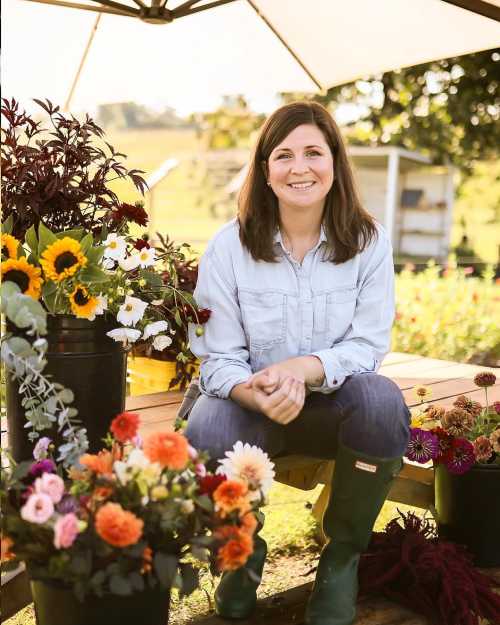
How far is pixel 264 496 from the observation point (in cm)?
160

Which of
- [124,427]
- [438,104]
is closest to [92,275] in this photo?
[124,427]

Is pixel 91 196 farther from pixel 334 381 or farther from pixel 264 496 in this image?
pixel 264 496

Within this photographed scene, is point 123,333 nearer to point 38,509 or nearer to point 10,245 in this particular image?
point 10,245

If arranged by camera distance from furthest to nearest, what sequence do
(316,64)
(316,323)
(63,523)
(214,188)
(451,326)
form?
1. (214,188)
2. (451,326)
3. (316,64)
4. (316,323)
5. (63,523)

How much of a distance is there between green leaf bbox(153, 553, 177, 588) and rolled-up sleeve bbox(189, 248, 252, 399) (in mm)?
603

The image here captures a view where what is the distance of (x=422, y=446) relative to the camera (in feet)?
7.18

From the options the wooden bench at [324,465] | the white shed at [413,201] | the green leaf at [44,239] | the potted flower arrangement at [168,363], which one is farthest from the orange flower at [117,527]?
the white shed at [413,201]

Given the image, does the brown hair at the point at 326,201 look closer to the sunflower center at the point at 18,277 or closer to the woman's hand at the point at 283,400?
the woman's hand at the point at 283,400

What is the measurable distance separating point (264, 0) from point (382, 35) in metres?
0.53

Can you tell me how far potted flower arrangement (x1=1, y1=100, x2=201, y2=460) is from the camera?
5.95ft

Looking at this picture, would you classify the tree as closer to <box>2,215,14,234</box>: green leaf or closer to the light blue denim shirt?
the light blue denim shirt

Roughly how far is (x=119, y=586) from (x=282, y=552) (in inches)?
55.9

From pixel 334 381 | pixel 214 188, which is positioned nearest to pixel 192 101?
pixel 334 381

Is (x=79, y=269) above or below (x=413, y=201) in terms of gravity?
above
